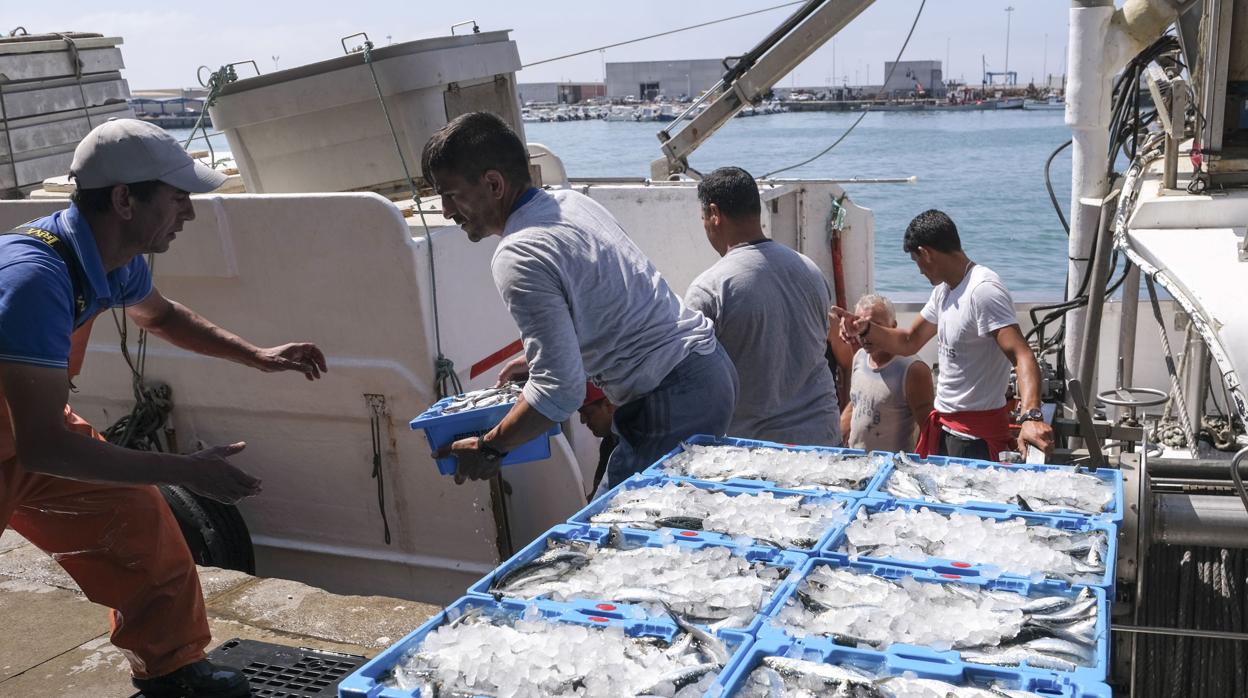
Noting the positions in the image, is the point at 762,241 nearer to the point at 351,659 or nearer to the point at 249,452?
the point at 351,659

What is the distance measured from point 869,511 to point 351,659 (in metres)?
2.08

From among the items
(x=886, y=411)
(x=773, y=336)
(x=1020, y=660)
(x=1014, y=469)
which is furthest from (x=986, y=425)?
(x=1020, y=660)

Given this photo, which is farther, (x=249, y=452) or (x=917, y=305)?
(x=917, y=305)

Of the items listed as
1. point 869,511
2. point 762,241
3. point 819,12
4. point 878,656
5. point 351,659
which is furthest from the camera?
point 819,12

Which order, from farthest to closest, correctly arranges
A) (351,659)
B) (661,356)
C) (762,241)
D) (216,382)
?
(216,382) → (762,241) → (351,659) → (661,356)

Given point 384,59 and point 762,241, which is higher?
point 384,59

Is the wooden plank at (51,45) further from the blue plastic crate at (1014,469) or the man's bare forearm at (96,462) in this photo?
the blue plastic crate at (1014,469)

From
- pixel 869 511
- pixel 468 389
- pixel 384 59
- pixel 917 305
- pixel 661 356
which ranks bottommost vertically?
pixel 917 305

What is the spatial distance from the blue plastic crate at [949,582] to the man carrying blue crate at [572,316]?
3.35ft

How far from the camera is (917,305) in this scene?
8938mm

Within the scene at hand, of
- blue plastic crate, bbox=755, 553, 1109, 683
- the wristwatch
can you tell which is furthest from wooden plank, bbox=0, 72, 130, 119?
blue plastic crate, bbox=755, 553, 1109, 683

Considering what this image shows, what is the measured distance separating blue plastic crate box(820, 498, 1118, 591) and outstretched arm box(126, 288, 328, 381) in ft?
7.41

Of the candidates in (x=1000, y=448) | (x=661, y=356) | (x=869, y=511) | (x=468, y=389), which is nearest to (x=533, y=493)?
(x=468, y=389)

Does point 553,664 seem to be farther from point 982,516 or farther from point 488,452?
point 488,452
